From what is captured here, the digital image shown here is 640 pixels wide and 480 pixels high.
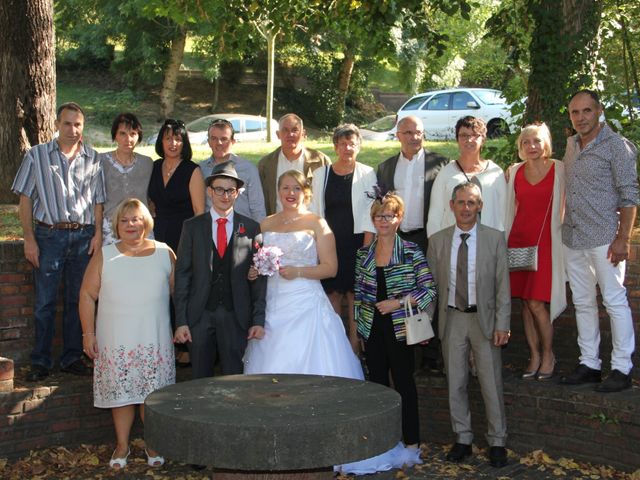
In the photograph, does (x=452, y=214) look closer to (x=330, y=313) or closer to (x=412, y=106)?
(x=330, y=313)

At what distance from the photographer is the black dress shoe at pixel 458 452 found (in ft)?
23.3

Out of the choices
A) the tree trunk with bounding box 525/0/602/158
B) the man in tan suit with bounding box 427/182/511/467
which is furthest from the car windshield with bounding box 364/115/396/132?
the man in tan suit with bounding box 427/182/511/467

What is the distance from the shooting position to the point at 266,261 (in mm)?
6797

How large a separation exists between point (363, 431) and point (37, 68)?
20.4ft

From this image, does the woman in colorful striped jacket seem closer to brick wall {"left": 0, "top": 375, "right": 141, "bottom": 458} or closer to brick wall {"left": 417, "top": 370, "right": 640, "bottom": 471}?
brick wall {"left": 417, "top": 370, "right": 640, "bottom": 471}

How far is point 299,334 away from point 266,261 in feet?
2.24

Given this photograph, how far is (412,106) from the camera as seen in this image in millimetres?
23406

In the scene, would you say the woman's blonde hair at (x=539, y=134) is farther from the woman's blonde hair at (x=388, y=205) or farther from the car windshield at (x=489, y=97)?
the car windshield at (x=489, y=97)

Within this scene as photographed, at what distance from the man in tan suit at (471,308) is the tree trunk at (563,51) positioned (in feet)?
10.1

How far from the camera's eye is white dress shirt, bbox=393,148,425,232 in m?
Answer: 7.70

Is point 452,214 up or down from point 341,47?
down

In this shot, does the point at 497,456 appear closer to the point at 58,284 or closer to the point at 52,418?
the point at 52,418

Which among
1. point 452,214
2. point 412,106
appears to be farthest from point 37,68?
point 412,106

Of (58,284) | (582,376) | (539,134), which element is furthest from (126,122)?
(582,376)
